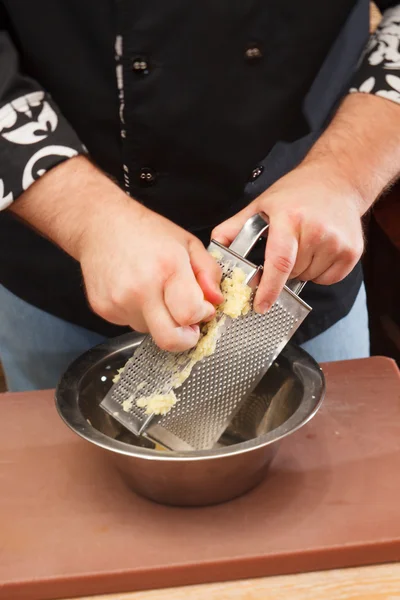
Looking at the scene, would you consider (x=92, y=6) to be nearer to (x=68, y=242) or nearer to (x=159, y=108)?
(x=159, y=108)

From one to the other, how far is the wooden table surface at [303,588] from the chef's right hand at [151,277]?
26 cm

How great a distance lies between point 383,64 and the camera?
1000 millimetres

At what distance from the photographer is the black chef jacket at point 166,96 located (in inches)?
36.5

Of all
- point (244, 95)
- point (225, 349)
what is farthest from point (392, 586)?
point (244, 95)

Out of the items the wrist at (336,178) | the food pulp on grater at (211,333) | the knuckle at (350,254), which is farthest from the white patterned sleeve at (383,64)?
the food pulp on grater at (211,333)

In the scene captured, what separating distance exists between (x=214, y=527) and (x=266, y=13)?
2.23 ft

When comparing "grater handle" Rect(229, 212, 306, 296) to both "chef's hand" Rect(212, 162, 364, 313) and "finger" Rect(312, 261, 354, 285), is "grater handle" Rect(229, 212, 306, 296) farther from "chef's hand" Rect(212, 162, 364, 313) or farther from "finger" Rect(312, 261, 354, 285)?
"finger" Rect(312, 261, 354, 285)

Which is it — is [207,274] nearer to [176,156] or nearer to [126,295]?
[126,295]

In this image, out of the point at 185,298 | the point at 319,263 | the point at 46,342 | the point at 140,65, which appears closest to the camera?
the point at 185,298

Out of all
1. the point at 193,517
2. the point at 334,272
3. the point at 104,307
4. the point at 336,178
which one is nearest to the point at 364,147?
the point at 336,178

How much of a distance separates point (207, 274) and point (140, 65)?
355mm

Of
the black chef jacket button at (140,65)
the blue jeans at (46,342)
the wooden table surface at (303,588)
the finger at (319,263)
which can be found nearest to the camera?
the wooden table surface at (303,588)

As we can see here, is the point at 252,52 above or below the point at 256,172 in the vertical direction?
above

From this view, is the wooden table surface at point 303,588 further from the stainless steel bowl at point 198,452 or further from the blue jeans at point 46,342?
the blue jeans at point 46,342
